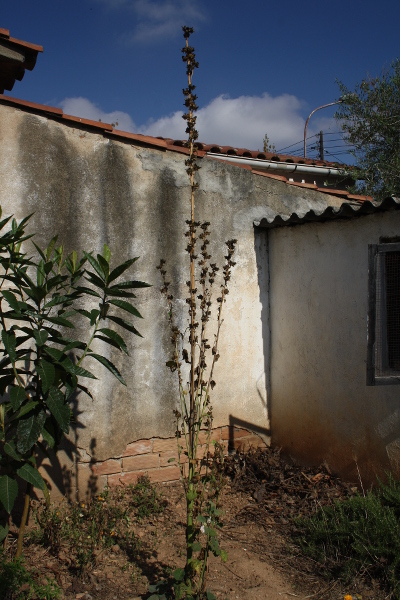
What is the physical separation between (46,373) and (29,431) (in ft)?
1.25

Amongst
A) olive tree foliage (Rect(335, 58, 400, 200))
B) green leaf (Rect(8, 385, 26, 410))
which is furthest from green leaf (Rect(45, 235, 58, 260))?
olive tree foliage (Rect(335, 58, 400, 200))

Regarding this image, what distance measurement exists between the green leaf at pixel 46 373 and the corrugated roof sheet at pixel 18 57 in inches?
105

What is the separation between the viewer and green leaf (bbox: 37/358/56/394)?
287 cm

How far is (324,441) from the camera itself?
5.00 meters

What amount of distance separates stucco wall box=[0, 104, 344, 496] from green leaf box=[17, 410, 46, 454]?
4.91 feet

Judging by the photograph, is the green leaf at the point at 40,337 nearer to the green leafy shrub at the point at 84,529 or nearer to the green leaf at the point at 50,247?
the green leaf at the point at 50,247

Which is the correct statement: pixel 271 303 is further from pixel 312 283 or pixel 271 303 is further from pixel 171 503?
pixel 171 503

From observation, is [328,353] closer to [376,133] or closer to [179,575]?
[179,575]

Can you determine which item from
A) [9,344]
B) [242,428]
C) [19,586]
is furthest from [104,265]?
[242,428]

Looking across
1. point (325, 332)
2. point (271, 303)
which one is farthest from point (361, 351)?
point (271, 303)

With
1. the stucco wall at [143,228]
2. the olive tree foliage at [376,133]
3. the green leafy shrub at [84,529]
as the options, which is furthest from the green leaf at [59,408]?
the olive tree foliage at [376,133]

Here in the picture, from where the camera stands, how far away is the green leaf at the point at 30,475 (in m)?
3.04

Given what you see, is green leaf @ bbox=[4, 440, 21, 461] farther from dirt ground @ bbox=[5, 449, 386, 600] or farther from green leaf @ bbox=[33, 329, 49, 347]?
dirt ground @ bbox=[5, 449, 386, 600]

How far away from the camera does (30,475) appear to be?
3.07m
